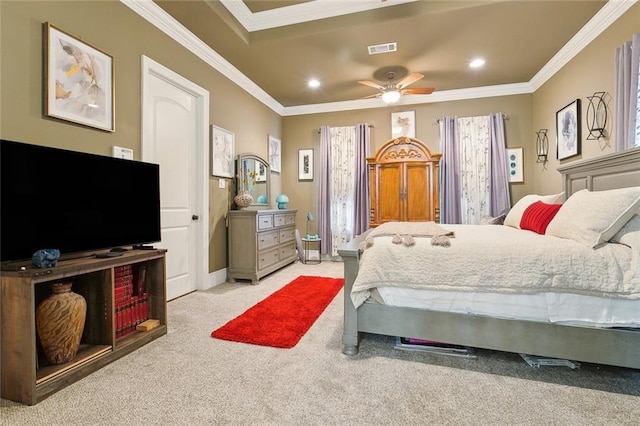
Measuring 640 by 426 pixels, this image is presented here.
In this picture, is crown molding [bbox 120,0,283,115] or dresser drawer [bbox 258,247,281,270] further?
dresser drawer [bbox 258,247,281,270]

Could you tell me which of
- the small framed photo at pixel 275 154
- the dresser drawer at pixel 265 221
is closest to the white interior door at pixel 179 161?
the dresser drawer at pixel 265 221

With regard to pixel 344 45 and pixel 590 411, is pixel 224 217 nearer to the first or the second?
pixel 344 45

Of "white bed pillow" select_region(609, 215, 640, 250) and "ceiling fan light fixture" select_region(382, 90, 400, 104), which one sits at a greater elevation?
"ceiling fan light fixture" select_region(382, 90, 400, 104)

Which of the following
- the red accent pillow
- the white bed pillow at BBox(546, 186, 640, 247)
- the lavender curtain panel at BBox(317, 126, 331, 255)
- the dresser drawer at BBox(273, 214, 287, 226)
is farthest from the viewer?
the lavender curtain panel at BBox(317, 126, 331, 255)

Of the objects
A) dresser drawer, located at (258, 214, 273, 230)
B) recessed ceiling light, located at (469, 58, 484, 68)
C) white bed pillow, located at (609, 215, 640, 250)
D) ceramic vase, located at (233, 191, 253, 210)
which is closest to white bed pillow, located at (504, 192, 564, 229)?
white bed pillow, located at (609, 215, 640, 250)

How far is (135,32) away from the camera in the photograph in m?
2.58

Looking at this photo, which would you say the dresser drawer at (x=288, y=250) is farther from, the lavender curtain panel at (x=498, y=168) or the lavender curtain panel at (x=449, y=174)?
the lavender curtain panel at (x=498, y=168)

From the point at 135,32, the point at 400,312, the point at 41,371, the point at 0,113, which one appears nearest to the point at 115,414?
the point at 41,371

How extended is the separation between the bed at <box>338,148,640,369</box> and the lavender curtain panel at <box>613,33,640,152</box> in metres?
0.62

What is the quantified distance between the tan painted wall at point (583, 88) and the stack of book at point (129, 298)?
4.39m

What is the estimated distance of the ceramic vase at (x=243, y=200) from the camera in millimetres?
3984

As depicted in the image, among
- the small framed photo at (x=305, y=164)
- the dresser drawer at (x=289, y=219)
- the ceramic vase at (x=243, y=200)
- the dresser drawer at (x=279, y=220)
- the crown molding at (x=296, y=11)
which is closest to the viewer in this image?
the crown molding at (x=296, y=11)

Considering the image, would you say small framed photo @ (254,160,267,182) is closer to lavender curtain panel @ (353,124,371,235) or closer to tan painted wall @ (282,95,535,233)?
tan painted wall @ (282,95,535,233)

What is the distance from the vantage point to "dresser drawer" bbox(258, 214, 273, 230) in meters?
3.86
